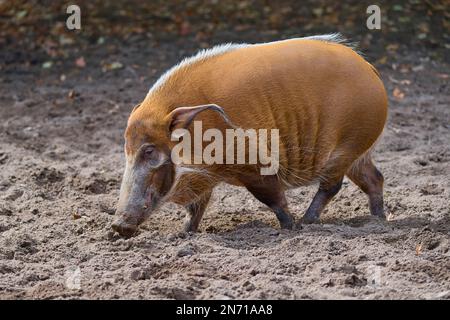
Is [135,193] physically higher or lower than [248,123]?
lower

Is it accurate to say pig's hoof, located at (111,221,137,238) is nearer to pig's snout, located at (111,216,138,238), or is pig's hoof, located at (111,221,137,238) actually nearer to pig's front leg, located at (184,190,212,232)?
pig's snout, located at (111,216,138,238)

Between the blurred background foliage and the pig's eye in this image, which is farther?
the blurred background foliage

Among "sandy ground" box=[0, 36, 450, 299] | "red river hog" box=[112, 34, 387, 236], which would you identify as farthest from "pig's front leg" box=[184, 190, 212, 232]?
"sandy ground" box=[0, 36, 450, 299]

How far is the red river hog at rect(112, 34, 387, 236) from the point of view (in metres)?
5.50

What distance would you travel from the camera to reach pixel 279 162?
579 centimetres

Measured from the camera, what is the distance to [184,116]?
17.7 feet

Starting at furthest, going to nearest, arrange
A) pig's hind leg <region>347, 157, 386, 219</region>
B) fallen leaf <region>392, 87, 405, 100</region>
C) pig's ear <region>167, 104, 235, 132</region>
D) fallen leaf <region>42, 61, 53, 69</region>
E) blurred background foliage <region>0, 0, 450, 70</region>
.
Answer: blurred background foliage <region>0, 0, 450, 70</region> → fallen leaf <region>42, 61, 53, 69</region> → fallen leaf <region>392, 87, 405, 100</region> → pig's hind leg <region>347, 157, 386, 219</region> → pig's ear <region>167, 104, 235, 132</region>

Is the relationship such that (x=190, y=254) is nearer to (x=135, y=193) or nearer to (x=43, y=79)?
(x=135, y=193)

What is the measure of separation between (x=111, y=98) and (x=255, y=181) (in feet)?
14.3

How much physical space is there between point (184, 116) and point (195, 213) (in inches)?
34.4

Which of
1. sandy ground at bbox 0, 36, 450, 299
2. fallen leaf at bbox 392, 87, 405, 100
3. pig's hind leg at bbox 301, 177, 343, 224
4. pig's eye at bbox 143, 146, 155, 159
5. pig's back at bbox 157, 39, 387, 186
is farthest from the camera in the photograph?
fallen leaf at bbox 392, 87, 405, 100

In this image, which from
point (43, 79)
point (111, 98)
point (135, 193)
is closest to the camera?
point (135, 193)
